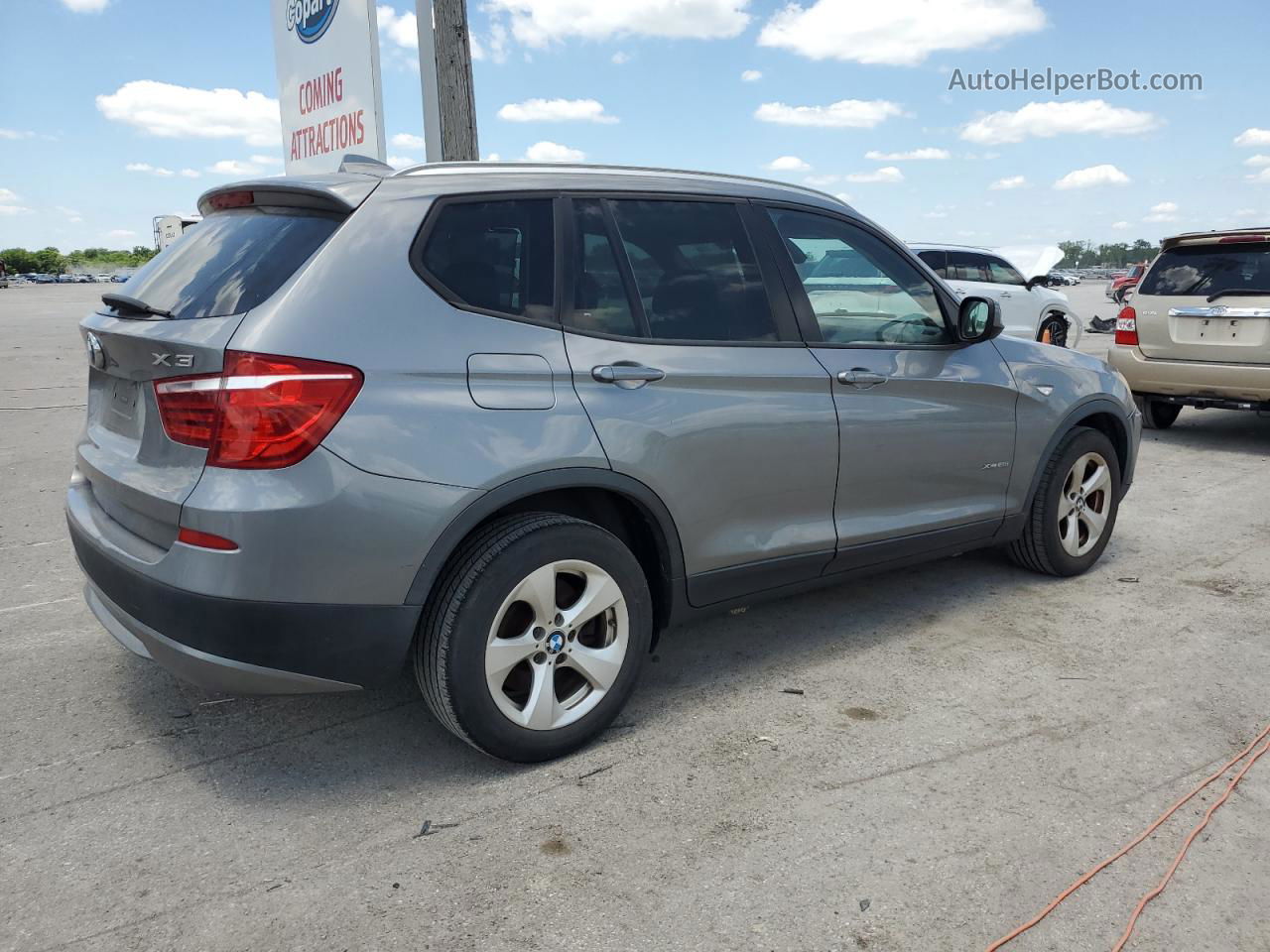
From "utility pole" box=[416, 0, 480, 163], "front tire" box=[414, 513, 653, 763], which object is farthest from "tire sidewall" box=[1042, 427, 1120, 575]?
"utility pole" box=[416, 0, 480, 163]

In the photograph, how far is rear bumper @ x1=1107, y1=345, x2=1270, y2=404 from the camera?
789cm

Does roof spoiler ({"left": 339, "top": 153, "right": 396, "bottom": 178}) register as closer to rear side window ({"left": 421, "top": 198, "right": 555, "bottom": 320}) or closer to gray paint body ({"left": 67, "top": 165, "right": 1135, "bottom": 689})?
gray paint body ({"left": 67, "top": 165, "right": 1135, "bottom": 689})

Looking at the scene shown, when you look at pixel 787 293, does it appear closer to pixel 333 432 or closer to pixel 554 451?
pixel 554 451

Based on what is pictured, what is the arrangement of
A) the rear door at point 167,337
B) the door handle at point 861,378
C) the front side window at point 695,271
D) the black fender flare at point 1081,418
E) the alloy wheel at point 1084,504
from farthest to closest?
the alloy wheel at point 1084,504, the black fender flare at point 1081,418, the door handle at point 861,378, the front side window at point 695,271, the rear door at point 167,337

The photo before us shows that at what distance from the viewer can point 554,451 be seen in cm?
290

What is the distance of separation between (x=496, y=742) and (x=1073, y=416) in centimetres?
314

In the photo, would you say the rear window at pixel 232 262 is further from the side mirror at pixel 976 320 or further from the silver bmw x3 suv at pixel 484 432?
the side mirror at pixel 976 320

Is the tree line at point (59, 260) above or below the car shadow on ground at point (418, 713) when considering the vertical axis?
above

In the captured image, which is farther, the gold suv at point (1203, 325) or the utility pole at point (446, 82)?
the gold suv at point (1203, 325)

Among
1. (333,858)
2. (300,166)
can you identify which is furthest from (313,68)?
(333,858)

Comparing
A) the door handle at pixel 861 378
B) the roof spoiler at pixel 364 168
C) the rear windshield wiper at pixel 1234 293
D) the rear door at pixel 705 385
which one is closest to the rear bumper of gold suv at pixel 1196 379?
the rear windshield wiper at pixel 1234 293

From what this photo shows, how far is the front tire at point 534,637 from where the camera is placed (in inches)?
111

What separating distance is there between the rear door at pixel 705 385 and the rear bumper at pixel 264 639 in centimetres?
86

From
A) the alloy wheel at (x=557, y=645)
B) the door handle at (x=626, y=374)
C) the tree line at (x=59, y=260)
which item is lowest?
the alloy wheel at (x=557, y=645)
